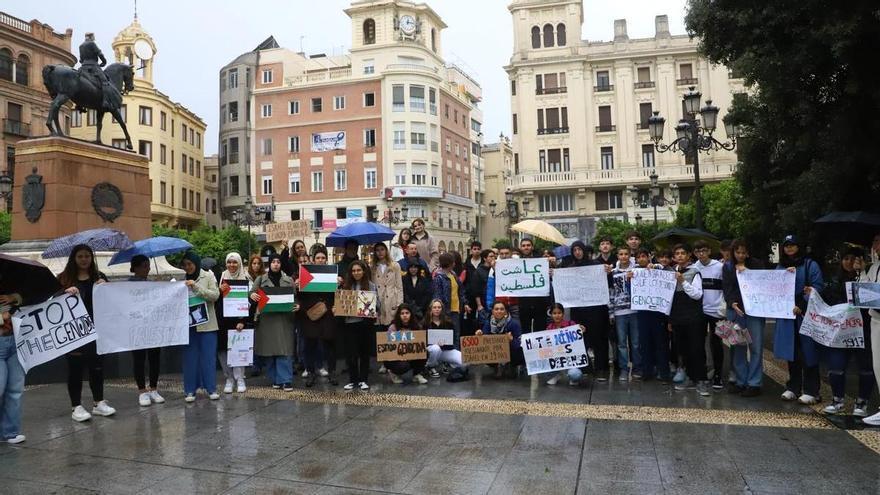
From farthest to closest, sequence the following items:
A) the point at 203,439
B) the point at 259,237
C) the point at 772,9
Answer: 1. the point at 259,237
2. the point at 772,9
3. the point at 203,439

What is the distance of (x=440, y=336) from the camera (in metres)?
9.62

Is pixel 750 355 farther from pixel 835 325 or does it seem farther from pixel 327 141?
pixel 327 141

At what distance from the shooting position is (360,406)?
301 inches

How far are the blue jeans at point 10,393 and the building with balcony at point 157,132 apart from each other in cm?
5042

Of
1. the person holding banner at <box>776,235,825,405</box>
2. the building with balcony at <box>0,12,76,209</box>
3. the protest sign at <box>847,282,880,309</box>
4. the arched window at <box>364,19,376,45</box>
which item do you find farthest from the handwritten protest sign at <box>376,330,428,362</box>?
the arched window at <box>364,19,376,45</box>

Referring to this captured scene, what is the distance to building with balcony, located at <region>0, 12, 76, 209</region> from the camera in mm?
43969

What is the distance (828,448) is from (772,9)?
570cm

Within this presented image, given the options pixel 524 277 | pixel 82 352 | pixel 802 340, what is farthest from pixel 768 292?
pixel 82 352

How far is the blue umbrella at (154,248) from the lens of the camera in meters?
8.44

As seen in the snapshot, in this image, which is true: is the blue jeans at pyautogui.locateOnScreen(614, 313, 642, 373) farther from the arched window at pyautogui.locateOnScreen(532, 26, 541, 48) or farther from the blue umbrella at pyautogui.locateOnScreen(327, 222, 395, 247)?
the arched window at pyautogui.locateOnScreen(532, 26, 541, 48)

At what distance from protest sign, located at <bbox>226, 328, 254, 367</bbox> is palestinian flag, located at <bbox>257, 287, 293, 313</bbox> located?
43cm

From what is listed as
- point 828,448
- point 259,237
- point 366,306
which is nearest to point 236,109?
point 259,237

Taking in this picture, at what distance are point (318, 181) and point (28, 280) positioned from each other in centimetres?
5453

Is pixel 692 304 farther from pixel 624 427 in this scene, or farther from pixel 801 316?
pixel 624 427
